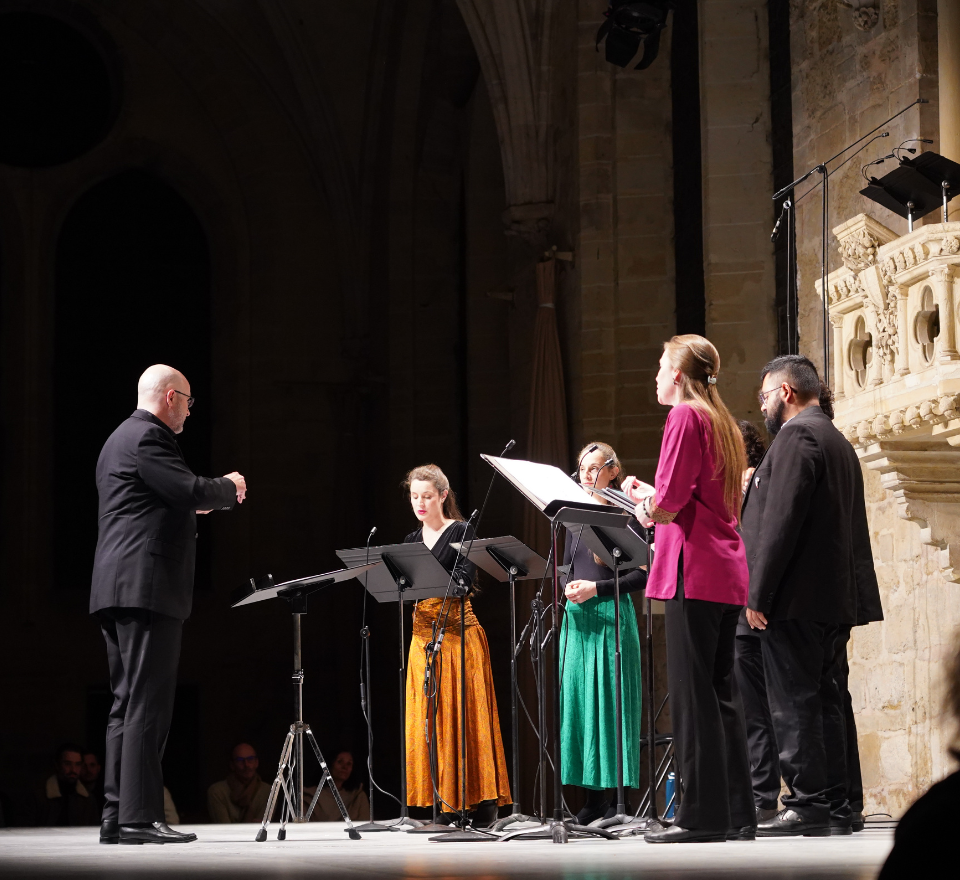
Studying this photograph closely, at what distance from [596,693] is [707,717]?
156cm

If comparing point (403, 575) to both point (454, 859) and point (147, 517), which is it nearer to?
point (147, 517)

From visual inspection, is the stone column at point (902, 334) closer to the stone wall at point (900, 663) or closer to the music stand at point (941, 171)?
the music stand at point (941, 171)

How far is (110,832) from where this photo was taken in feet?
16.8

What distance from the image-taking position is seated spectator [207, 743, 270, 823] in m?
10.9

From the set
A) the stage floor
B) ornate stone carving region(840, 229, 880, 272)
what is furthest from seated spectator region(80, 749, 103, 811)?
ornate stone carving region(840, 229, 880, 272)

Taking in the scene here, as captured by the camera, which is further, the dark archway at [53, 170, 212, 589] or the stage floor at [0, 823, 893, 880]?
the dark archway at [53, 170, 212, 589]

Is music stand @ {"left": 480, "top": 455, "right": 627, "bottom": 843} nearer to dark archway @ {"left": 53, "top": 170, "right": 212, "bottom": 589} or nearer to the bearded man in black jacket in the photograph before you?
the bearded man in black jacket

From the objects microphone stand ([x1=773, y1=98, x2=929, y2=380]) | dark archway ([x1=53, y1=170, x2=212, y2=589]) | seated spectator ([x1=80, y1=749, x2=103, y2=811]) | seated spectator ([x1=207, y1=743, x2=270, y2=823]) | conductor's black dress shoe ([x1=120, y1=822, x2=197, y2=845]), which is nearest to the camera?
conductor's black dress shoe ([x1=120, y1=822, x2=197, y2=845])

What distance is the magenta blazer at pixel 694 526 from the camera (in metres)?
4.50

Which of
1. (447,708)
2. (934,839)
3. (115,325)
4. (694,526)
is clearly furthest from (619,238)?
(934,839)

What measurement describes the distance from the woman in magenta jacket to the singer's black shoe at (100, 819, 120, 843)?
190cm

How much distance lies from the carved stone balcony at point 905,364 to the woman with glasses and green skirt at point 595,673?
3.98 ft

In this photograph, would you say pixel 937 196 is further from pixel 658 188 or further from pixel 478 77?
pixel 478 77

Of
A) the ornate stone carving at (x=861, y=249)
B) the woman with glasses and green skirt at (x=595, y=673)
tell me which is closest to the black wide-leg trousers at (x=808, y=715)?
the woman with glasses and green skirt at (x=595, y=673)
